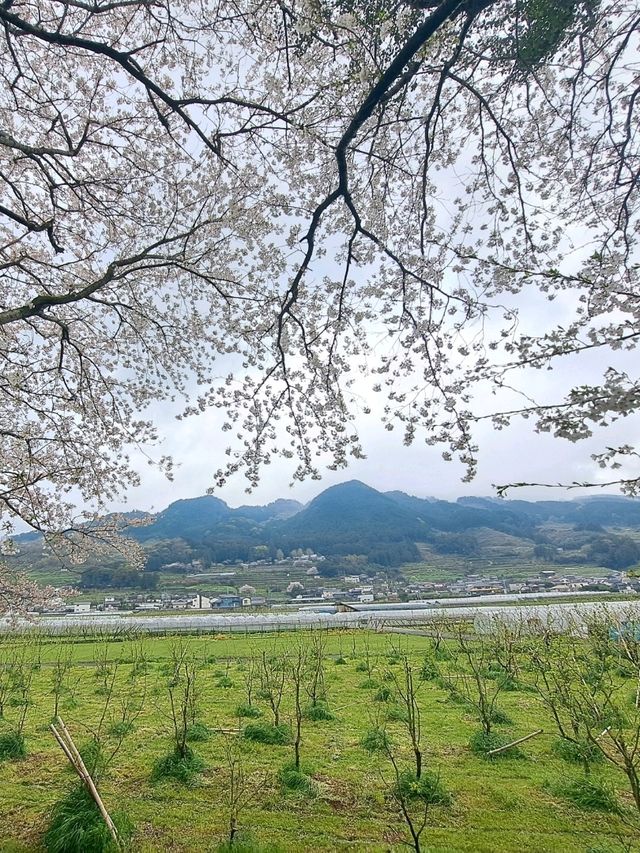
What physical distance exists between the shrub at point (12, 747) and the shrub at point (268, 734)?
240 centimetres

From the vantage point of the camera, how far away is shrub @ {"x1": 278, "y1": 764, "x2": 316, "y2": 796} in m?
4.25

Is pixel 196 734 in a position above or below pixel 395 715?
above

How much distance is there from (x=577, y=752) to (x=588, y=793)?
925 mm

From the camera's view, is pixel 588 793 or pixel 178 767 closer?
pixel 588 793

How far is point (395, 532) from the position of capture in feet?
303

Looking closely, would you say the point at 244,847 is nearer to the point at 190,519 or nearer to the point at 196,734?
the point at 196,734

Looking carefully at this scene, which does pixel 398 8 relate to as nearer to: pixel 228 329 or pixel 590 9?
pixel 590 9

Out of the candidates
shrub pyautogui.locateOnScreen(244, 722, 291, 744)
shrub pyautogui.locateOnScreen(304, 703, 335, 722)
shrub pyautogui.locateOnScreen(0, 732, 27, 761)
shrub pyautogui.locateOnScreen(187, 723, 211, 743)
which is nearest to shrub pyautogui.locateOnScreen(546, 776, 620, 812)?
shrub pyautogui.locateOnScreen(244, 722, 291, 744)

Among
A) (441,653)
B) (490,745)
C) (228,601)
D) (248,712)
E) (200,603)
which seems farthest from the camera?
(228,601)

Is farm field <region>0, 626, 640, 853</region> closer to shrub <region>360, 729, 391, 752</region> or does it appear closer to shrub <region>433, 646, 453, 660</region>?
shrub <region>360, 729, 391, 752</region>

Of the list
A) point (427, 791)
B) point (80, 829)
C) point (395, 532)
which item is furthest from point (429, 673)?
point (395, 532)

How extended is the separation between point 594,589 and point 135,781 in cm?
4185

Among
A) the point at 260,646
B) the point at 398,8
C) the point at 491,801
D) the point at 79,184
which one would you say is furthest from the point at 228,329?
the point at 260,646

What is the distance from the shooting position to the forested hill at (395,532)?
69625mm
